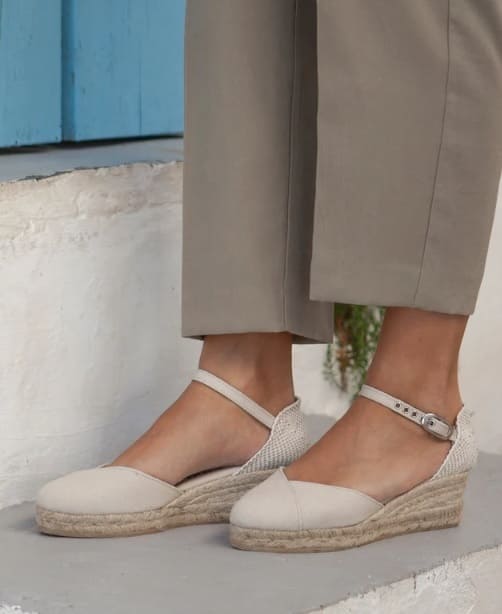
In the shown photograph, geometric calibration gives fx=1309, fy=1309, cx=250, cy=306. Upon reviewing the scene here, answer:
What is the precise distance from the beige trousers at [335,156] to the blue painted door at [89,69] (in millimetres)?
419

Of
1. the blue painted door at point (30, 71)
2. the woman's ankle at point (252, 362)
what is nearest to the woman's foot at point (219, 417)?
the woman's ankle at point (252, 362)

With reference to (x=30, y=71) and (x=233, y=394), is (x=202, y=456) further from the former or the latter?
(x=30, y=71)

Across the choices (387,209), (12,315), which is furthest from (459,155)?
(12,315)

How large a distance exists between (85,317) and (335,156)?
0.41m

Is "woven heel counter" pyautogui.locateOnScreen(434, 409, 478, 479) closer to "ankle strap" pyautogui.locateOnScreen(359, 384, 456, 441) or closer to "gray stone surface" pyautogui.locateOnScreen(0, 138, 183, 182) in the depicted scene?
"ankle strap" pyautogui.locateOnScreen(359, 384, 456, 441)

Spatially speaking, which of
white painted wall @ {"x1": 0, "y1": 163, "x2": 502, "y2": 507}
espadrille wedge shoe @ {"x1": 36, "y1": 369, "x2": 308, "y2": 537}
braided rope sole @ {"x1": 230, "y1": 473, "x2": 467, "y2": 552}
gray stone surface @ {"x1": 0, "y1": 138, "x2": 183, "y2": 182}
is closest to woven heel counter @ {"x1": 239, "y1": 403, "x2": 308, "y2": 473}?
espadrille wedge shoe @ {"x1": 36, "y1": 369, "x2": 308, "y2": 537}

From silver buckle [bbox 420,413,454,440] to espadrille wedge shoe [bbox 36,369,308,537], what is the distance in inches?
6.1

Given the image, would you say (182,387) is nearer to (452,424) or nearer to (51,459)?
(51,459)

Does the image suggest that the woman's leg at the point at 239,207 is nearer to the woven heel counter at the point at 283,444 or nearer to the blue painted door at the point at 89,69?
the woven heel counter at the point at 283,444

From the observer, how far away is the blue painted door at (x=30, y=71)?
1609 mm

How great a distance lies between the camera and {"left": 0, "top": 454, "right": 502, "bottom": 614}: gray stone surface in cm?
109

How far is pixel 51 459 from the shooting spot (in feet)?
4.67

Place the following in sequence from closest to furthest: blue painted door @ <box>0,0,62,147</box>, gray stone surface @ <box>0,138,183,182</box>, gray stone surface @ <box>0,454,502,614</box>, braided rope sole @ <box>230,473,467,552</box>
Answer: gray stone surface @ <box>0,454,502,614</box>, braided rope sole @ <box>230,473,467,552</box>, gray stone surface @ <box>0,138,183,182</box>, blue painted door @ <box>0,0,62,147</box>

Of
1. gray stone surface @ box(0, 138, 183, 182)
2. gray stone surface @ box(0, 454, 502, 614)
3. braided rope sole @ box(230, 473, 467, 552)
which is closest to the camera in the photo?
gray stone surface @ box(0, 454, 502, 614)
